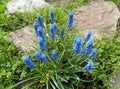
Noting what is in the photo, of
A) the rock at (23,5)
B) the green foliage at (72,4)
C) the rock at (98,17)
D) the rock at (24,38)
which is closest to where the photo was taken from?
the rock at (24,38)

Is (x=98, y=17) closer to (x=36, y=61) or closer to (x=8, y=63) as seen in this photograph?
(x=36, y=61)

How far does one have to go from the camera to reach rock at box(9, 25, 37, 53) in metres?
3.73

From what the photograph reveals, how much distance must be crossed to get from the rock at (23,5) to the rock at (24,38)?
0.50 metres

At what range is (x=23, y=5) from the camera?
4.59 m

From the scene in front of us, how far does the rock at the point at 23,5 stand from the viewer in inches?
178

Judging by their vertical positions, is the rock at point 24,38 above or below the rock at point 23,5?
below

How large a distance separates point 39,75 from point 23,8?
147cm

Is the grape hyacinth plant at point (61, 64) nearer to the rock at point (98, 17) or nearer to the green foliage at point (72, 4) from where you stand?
the rock at point (98, 17)

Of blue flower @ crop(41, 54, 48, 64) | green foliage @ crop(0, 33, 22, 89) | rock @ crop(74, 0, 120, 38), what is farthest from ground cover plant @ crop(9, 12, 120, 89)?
rock @ crop(74, 0, 120, 38)

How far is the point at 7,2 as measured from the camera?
15.2 feet

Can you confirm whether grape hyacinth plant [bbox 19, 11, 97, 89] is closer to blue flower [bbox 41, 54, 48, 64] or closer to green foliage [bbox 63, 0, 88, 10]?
blue flower [bbox 41, 54, 48, 64]

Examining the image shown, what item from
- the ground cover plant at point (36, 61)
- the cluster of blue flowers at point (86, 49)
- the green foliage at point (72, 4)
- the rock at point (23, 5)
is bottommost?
the ground cover plant at point (36, 61)

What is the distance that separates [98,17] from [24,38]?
1115mm

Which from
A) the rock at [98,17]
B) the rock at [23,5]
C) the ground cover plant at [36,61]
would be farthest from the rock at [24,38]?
the rock at [98,17]
